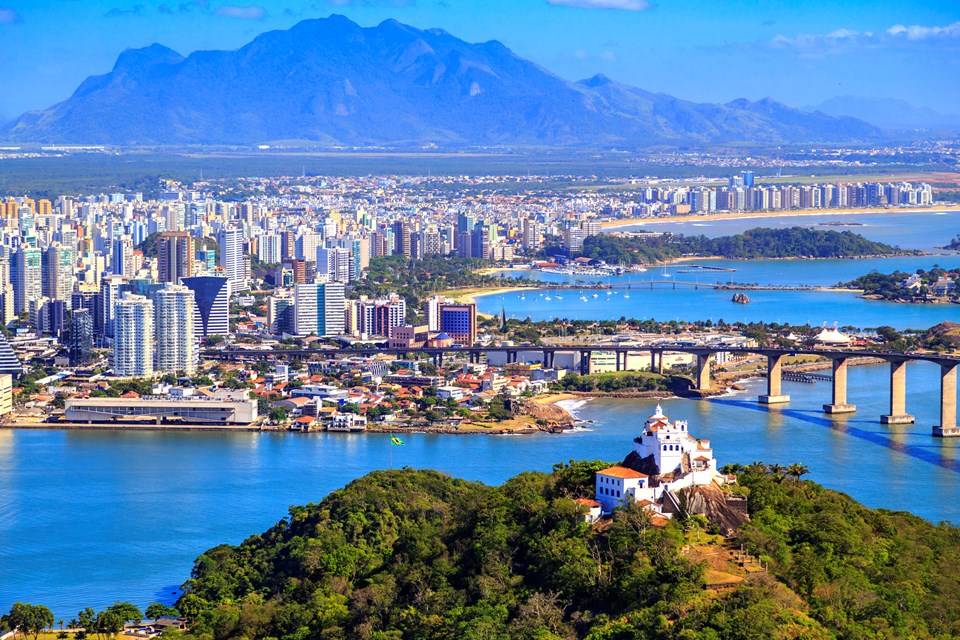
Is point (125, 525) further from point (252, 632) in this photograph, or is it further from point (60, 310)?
point (60, 310)

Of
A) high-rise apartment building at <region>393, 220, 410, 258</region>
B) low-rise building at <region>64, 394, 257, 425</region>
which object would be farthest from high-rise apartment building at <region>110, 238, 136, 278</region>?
low-rise building at <region>64, 394, 257, 425</region>

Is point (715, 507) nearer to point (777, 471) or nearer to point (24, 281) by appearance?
point (777, 471)

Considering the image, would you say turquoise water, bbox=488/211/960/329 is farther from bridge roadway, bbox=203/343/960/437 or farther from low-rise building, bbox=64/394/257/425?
low-rise building, bbox=64/394/257/425

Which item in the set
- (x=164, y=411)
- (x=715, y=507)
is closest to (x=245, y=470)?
(x=164, y=411)

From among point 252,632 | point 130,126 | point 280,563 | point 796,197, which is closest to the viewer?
point 252,632

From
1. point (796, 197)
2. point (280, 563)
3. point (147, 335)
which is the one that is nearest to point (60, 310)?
point (147, 335)

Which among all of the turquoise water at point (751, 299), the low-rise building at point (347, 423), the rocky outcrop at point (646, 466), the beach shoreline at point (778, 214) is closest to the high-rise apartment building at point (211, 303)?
the turquoise water at point (751, 299)

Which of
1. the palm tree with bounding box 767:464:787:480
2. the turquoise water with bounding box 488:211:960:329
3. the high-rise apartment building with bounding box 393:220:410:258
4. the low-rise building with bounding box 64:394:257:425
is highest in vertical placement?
the high-rise apartment building with bounding box 393:220:410:258

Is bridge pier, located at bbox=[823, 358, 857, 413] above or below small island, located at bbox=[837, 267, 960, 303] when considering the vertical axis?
below
